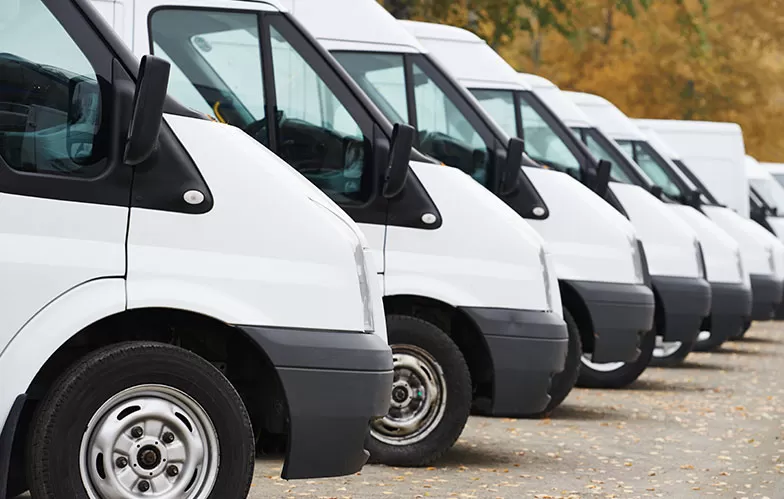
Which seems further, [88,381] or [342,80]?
[342,80]

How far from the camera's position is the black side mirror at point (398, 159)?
841 centimetres

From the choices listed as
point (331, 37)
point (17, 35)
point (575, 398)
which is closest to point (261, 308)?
point (17, 35)

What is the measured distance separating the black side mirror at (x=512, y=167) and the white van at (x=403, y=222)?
3.66 feet

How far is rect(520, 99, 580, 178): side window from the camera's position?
13.5m

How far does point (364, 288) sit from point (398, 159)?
6.76ft

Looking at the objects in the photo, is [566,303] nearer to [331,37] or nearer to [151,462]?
[331,37]

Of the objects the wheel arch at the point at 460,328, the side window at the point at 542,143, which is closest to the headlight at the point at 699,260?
the side window at the point at 542,143

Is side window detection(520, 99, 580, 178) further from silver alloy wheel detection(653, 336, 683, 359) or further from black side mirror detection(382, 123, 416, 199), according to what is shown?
black side mirror detection(382, 123, 416, 199)

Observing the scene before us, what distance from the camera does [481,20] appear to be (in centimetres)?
2388

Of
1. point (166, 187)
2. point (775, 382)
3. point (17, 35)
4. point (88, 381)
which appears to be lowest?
point (775, 382)

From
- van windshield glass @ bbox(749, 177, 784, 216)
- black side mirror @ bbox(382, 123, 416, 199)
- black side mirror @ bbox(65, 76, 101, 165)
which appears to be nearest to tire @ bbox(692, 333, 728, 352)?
van windshield glass @ bbox(749, 177, 784, 216)

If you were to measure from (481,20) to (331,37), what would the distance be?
44.8ft

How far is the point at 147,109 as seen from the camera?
604 centimetres

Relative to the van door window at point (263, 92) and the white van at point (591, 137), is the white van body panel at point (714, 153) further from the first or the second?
the van door window at point (263, 92)
